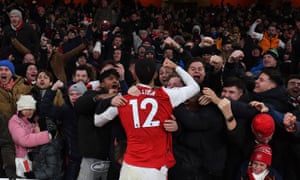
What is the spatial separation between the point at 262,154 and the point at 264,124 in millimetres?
301

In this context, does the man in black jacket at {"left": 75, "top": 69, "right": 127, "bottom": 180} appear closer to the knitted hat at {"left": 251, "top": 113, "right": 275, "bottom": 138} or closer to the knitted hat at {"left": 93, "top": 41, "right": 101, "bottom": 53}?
the knitted hat at {"left": 251, "top": 113, "right": 275, "bottom": 138}

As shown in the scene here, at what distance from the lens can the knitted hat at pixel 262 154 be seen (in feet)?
12.0

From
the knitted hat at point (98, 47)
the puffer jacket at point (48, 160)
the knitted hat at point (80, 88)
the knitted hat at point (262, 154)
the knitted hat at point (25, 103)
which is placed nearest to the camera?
the knitted hat at point (262, 154)

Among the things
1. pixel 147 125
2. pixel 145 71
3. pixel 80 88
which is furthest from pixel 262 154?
pixel 80 88

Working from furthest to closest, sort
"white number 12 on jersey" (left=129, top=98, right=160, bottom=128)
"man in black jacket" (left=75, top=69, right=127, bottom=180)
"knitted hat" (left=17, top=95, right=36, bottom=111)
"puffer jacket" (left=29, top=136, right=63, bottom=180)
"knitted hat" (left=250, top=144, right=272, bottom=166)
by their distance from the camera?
"knitted hat" (left=17, top=95, right=36, bottom=111) < "puffer jacket" (left=29, top=136, right=63, bottom=180) < "man in black jacket" (left=75, top=69, right=127, bottom=180) < "knitted hat" (left=250, top=144, right=272, bottom=166) < "white number 12 on jersey" (left=129, top=98, right=160, bottom=128)

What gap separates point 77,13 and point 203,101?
12666mm

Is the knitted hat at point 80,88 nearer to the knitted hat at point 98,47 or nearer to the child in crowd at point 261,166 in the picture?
the child in crowd at point 261,166

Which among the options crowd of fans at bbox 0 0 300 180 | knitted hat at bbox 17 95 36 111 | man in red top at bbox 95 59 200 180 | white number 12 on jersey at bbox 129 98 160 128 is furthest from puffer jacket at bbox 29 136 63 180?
white number 12 on jersey at bbox 129 98 160 128

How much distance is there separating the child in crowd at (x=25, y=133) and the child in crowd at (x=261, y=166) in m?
2.10

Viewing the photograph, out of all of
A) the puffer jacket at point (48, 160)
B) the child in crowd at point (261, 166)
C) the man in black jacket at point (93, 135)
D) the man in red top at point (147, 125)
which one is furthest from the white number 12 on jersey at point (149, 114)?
the puffer jacket at point (48, 160)

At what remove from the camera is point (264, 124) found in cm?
350

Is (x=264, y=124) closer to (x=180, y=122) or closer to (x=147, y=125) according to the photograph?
→ (x=180, y=122)

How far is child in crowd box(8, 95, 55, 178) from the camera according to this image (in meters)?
4.63

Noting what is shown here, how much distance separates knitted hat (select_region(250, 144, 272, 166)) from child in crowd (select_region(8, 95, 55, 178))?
213 centimetres
